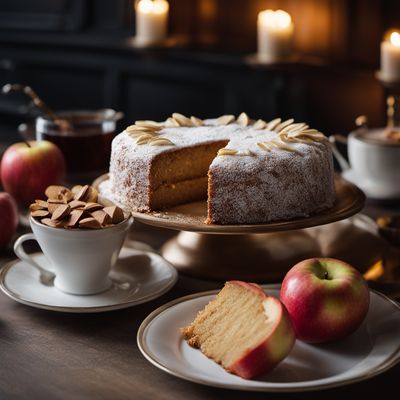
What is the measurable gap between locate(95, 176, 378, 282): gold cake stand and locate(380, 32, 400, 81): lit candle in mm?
649

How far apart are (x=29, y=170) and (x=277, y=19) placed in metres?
1.31

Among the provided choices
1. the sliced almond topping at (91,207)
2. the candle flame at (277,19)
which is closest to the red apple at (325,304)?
the sliced almond topping at (91,207)

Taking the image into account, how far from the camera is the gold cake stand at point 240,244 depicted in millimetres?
1534

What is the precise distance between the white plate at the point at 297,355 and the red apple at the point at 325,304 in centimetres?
3

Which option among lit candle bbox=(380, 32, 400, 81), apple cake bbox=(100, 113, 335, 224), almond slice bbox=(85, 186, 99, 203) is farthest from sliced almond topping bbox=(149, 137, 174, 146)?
lit candle bbox=(380, 32, 400, 81)

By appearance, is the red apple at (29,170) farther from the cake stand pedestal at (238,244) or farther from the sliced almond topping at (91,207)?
the sliced almond topping at (91,207)

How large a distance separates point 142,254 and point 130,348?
14.7 inches

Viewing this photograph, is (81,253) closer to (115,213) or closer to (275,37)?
(115,213)

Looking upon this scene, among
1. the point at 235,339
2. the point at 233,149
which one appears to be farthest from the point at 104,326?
the point at 233,149

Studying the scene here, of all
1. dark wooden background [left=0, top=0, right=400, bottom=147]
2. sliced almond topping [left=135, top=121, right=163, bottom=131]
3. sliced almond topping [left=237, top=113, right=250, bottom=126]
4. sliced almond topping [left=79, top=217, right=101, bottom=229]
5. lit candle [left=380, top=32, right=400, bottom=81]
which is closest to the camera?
sliced almond topping [left=79, top=217, right=101, bottom=229]

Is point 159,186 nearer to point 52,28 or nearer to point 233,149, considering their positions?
point 233,149

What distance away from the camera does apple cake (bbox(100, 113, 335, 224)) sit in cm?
160

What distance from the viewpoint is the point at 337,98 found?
3633mm

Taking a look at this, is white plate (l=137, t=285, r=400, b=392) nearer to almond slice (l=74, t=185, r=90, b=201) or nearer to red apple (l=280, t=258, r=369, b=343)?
red apple (l=280, t=258, r=369, b=343)
